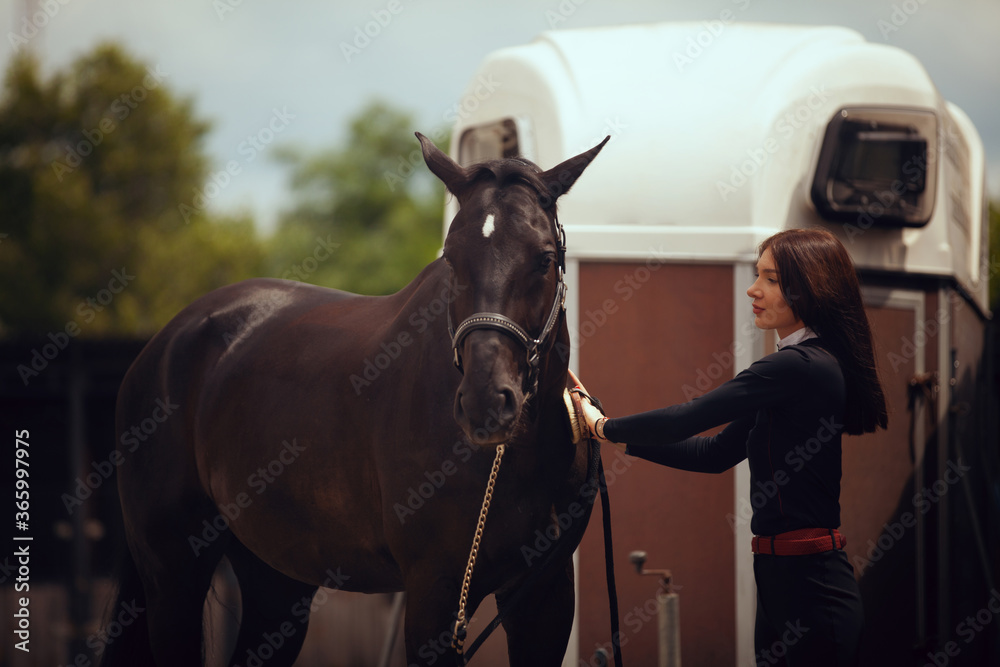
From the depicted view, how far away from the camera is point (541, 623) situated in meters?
2.82

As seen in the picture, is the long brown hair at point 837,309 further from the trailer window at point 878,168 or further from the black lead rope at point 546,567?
the trailer window at point 878,168

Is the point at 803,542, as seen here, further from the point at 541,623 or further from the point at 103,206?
the point at 103,206

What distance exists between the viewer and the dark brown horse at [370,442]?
2.47m

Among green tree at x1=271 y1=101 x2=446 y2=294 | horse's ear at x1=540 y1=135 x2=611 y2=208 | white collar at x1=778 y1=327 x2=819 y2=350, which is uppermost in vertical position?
horse's ear at x1=540 y1=135 x2=611 y2=208

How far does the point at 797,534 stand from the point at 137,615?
2.83 m

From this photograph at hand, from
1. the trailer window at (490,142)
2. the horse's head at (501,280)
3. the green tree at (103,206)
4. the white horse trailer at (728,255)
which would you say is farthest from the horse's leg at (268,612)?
the green tree at (103,206)

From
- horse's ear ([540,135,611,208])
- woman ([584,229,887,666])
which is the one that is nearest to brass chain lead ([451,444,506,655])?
woman ([584,229,887,666])

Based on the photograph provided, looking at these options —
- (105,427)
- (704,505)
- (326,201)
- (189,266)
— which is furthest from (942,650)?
(326,201)

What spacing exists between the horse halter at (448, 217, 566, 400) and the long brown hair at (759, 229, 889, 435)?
0.63 metres

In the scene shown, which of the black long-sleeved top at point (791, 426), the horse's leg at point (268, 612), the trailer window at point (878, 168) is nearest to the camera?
the black long-sleeved top at point (791, 426)

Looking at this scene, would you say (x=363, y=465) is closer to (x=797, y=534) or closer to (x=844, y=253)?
(x=797, y=534)

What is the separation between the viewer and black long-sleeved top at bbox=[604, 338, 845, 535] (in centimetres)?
246

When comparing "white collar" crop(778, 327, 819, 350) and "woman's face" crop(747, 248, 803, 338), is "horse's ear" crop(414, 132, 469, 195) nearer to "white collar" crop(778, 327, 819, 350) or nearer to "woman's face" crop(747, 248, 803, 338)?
"woman's face" crop(747, 248, 803, 338)

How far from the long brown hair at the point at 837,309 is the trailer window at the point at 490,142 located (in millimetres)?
3328
